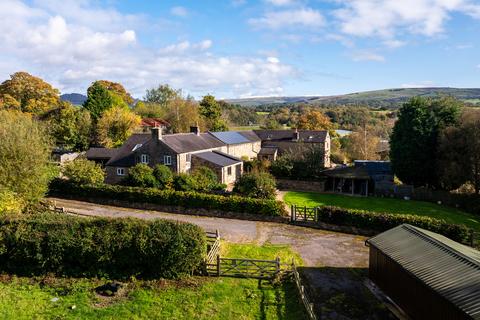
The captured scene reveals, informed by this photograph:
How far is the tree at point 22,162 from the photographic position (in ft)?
96.1

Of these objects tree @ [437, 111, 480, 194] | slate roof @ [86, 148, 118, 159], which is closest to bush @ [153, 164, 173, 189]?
slate roof @ [86, 148, 118, 159]

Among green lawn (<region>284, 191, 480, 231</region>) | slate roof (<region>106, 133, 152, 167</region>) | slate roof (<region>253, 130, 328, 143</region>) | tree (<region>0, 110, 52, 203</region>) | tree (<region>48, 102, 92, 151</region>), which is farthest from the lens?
slate roof (<region>253, 130, 328, 143</region>)

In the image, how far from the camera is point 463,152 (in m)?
37.6

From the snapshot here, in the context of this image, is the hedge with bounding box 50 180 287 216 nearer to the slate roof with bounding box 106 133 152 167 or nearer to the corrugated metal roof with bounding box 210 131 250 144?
the slate roof with bounding box 106 133 152 167

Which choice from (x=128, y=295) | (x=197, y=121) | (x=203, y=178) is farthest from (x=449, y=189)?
(x=197, y=121)

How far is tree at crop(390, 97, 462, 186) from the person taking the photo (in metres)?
42.0

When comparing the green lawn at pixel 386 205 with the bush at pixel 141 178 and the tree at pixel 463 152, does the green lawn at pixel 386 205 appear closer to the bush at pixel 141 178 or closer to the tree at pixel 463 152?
the tree at pixel 463 152

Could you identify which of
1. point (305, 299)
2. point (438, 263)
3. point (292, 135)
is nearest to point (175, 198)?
point (305, 299)

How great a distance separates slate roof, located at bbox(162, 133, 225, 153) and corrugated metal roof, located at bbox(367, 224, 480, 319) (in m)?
28.4

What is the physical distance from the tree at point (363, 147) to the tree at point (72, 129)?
157ft

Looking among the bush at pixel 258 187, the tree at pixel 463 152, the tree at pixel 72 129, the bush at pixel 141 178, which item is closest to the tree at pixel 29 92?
the tree at pixel 72 129

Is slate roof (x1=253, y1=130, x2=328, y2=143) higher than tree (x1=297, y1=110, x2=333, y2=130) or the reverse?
the reverse

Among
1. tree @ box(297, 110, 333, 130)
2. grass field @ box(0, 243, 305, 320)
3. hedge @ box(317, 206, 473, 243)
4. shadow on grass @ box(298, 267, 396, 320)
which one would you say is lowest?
shadow on grass @ box(298, 267, 396, 320)

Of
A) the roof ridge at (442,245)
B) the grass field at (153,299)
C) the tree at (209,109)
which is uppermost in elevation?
the tree at (209,109)
